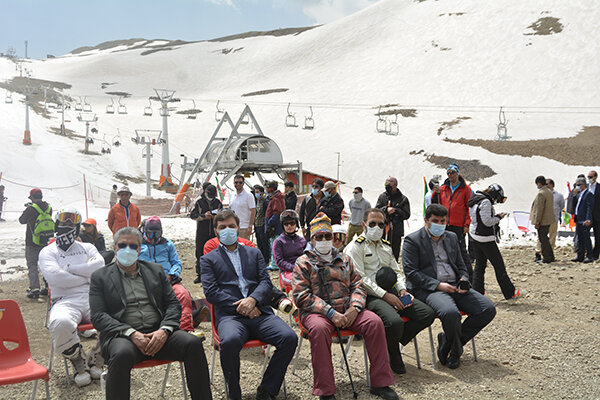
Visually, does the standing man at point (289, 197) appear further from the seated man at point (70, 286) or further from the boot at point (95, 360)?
the boot at point (95, 360)

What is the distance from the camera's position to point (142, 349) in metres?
3.97

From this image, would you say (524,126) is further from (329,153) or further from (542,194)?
(542,194)

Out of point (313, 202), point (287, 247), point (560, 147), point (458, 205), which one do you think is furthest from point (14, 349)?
point (560, 147)

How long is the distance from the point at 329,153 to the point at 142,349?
4549 cm

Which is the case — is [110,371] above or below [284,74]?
below

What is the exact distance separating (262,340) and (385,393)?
1258 millimetres

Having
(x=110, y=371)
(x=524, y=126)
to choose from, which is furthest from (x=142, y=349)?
(x=524, y=126)

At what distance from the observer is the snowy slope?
39719 mm

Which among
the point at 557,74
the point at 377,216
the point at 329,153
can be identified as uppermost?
the point at 557,74

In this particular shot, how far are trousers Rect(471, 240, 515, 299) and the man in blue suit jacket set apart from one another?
14.6ft

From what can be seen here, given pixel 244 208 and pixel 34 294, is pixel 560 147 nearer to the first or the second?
pixel 244 208

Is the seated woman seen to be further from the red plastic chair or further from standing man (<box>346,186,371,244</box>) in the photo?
standing man (<box>346,186,371,244</box>)

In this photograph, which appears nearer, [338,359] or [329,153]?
[338,359]

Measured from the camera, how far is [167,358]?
411 centimetres
